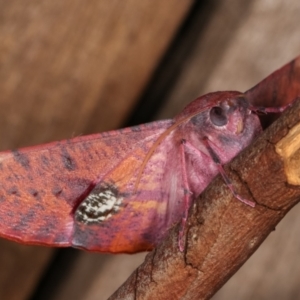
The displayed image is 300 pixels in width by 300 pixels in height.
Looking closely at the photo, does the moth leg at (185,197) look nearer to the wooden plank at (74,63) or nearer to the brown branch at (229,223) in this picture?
the brown branch at (229,223)

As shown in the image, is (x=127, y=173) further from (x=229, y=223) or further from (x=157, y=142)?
(x=229, y=223)

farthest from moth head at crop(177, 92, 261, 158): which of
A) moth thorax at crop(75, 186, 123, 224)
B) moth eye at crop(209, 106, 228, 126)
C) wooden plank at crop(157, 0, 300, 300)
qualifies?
wooden plank at crop(157, 0, 300, 300)

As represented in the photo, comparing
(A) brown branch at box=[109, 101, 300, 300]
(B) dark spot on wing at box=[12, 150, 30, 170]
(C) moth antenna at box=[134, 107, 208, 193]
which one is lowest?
Result: (A) brown branch at box=[109, 101, 300, 300]

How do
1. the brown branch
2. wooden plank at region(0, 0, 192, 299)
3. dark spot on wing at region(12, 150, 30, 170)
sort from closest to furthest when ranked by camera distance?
the brown branch < dark spot on wing at region(12, 150, 30, 170) < wooden plank at region(0, 0, 192, 299)

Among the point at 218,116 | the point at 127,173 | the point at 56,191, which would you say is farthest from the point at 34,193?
the point at 218,116

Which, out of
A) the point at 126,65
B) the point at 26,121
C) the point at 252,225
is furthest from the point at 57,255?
the point at 252,225

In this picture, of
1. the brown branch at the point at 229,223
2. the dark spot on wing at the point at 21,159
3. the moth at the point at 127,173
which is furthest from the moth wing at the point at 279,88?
the dark spot on wing at the point at 21,159

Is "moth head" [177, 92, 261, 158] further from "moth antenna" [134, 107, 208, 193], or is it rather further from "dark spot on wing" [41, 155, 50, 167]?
"dark spot on wing" [41, 155, 50, 167]

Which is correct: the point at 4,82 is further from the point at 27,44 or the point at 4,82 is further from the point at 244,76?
the point at 244,76
